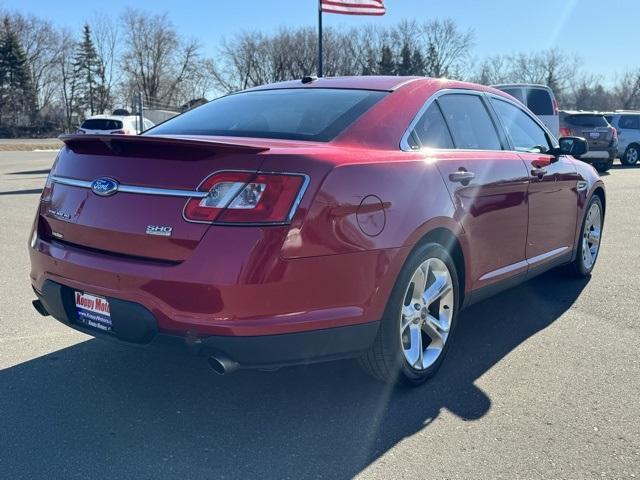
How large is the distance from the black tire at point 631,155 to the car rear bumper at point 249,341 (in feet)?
66.7

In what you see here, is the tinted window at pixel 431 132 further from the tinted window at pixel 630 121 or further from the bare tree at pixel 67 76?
the bare tree at pixel 67 76

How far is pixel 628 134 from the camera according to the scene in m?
20.4

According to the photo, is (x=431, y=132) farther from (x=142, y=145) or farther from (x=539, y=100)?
(x=539, y=100)

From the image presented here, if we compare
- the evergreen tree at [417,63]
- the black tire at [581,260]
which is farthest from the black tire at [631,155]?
the evergreen tree at [417,63]

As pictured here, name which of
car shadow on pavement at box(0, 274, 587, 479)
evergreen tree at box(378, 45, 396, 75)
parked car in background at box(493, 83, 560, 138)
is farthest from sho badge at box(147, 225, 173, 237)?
evergreen tree at box(378, 45, 396, 75)

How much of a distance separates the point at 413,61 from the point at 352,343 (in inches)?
2779

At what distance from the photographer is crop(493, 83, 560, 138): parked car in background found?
1523cm

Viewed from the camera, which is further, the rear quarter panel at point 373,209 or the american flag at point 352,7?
the american flag at point 352,7

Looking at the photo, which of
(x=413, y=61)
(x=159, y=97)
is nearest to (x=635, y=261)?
(x=413, y=61)

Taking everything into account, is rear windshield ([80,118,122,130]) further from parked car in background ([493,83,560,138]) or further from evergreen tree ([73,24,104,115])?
evergreen tree ([73,24,104,115])

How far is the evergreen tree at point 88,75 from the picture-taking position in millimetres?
71625

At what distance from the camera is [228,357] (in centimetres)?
257

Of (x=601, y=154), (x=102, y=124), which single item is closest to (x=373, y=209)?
(x=601, y=154)

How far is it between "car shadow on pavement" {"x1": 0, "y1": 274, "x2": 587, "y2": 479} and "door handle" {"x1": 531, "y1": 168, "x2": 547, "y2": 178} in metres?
1.21
